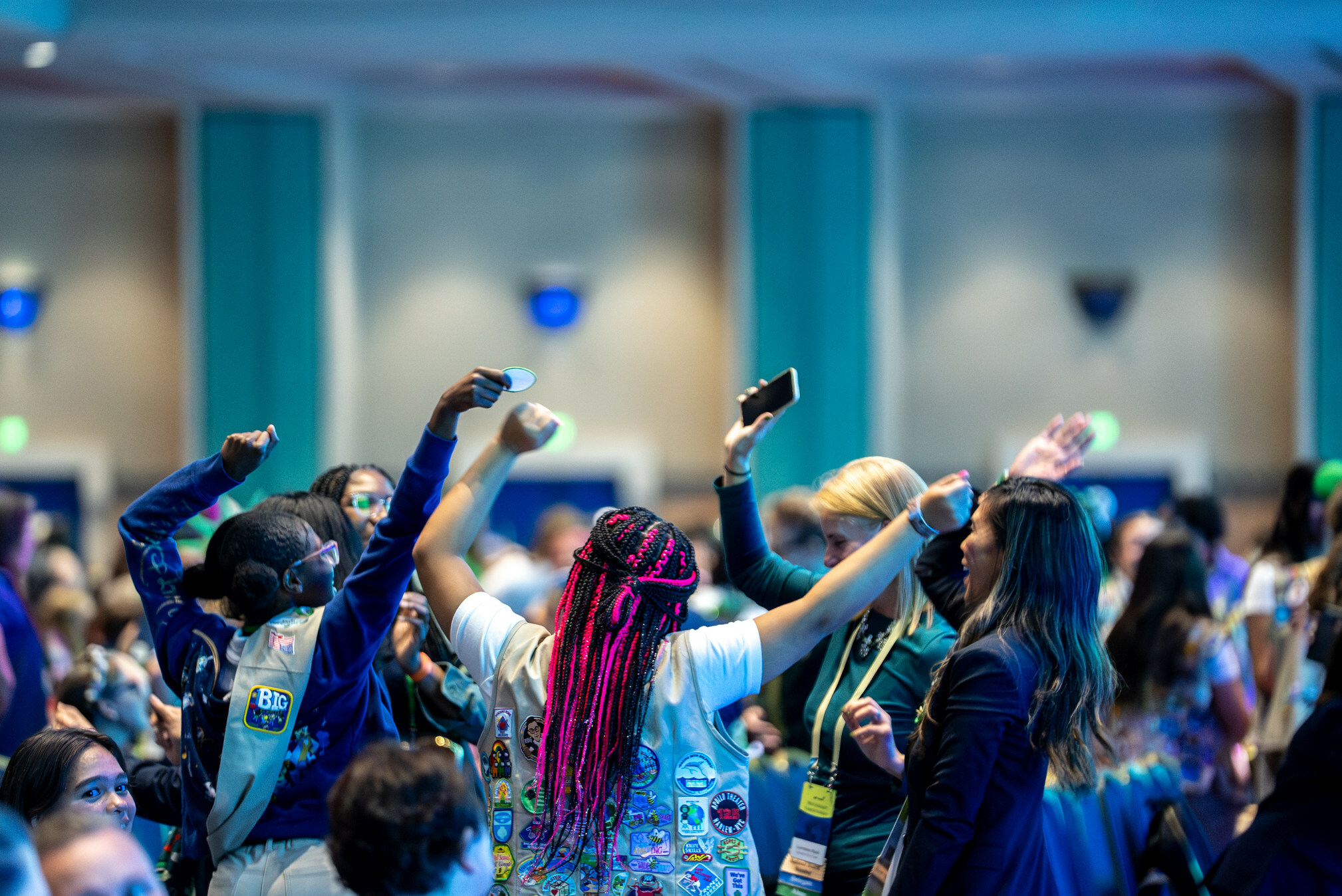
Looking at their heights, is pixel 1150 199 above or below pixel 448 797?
above

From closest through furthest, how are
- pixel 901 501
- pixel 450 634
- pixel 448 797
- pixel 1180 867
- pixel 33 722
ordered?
pixel 448 797 → pixel 450 634 → pixel 901 501 → pixel 1180 867 → pixel 33 722

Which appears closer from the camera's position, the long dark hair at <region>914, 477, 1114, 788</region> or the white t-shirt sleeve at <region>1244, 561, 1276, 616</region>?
the long dark hair at <region>914, 477, 1114, 788</region>

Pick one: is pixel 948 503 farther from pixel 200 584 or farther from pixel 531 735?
pixel 200 584

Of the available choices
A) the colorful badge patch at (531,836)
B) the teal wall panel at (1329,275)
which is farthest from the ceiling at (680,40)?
the colorful badge patch at (531,836)

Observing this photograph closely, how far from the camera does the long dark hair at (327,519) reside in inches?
96.3

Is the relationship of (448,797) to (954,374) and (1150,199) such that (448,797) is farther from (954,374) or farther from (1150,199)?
(1150,199)

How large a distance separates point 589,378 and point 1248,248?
5.15 metres

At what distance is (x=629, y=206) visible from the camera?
9.59 meters

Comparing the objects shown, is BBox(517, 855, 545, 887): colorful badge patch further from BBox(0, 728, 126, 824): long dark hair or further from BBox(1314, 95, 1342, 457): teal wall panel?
BBox(1314, 95, 1342, 457): teal wall panel


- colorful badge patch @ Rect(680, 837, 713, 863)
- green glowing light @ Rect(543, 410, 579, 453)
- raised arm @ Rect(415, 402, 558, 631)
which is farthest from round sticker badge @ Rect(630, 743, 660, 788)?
green glowing light @ Rect(543, 410, 579, 453)

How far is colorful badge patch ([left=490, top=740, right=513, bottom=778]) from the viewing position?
1.95 meters

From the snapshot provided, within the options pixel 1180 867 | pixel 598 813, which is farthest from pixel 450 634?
pixel 1180 867

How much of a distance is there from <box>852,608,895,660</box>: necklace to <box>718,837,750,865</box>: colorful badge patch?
659 millimetres

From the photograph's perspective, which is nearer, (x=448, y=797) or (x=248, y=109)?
(x=448, y=797)
